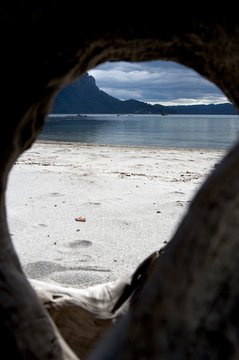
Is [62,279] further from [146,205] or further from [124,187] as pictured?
[124,187]

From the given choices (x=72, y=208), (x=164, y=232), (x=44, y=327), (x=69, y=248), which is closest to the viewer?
(x=44, y=327)

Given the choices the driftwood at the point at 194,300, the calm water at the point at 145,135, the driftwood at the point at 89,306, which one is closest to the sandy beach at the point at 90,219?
the driftwood at the point at 89,306

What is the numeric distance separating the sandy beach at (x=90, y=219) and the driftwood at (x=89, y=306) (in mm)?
1499

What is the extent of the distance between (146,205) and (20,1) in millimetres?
6007

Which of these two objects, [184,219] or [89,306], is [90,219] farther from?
[184,219]

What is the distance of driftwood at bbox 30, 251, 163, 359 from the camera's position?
2.41m

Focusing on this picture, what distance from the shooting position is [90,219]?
20.9 ft

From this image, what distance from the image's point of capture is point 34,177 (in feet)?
33.1

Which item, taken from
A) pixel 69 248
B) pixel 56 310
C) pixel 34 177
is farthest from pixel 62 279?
pixel 34 177

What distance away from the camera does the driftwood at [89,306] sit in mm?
2410

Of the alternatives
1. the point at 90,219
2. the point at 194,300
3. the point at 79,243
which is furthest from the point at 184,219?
the point at 90,219

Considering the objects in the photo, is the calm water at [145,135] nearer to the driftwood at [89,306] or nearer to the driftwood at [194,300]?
the driftwood at [194,300]

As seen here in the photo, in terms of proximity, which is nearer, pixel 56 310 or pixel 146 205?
pixel 56 310

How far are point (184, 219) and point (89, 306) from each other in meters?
1.64
